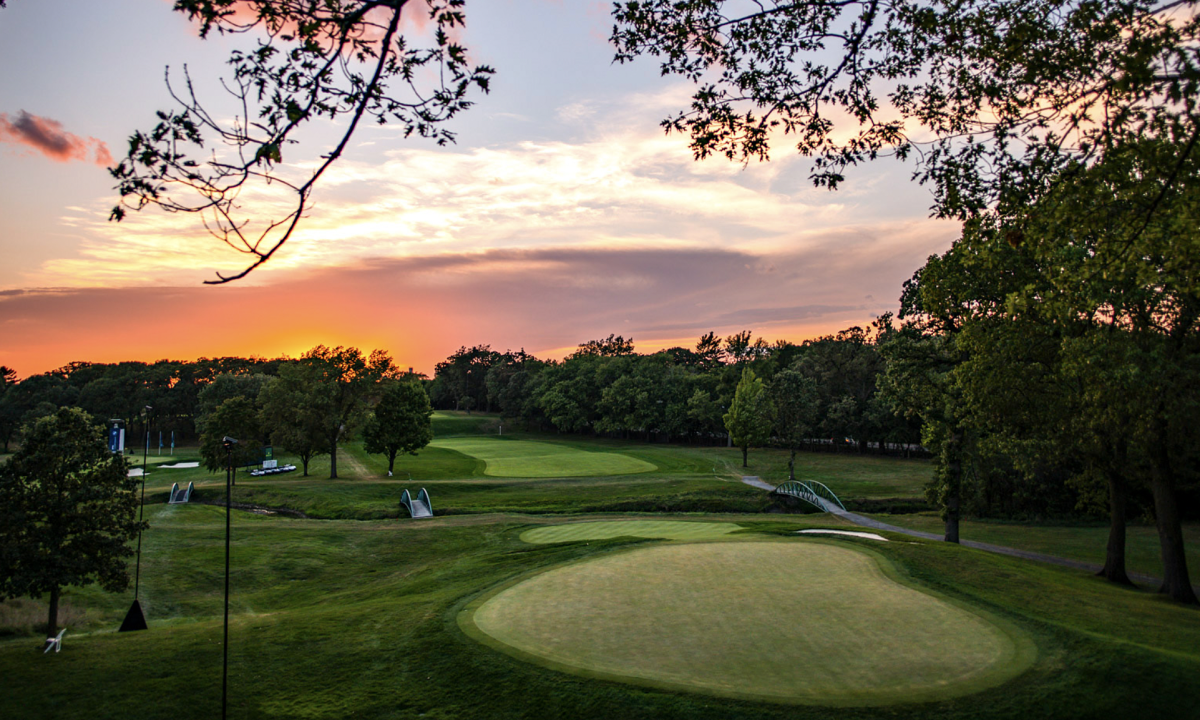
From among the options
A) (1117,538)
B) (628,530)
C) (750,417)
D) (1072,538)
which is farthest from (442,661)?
(750,417)

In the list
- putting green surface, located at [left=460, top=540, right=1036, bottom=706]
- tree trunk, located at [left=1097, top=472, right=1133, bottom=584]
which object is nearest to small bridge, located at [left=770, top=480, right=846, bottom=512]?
tree trunk, located at [left=1097, top=472, right=1133, bottom=584]

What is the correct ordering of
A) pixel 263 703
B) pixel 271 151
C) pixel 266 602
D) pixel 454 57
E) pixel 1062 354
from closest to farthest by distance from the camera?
pixel 271 151, pixel 454 57, pixel 263 703, pixel 1062 354, pixel 266 602

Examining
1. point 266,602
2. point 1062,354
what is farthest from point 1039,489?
point 266,602

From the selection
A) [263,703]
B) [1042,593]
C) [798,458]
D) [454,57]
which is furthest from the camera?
[798,458]

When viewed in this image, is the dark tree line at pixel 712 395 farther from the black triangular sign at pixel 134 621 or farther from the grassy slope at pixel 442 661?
the black triangular sign at pixel 134 621

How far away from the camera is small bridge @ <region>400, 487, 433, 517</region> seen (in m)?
42.2

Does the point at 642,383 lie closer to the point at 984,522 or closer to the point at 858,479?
the point at 858,479

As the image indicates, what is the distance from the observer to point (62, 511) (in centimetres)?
1630

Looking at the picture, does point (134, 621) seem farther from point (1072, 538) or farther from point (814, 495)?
point (1072, 538)

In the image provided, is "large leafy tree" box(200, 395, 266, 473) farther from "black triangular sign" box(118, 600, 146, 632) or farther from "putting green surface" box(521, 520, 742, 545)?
"black triangular sign" box(118, 600, 146, 632)

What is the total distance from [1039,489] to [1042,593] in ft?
95.4

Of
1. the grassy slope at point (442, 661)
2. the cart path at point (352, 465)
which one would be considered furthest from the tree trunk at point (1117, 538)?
the cart path at point (352, 465)

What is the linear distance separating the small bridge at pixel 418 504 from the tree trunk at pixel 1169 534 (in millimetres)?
35655

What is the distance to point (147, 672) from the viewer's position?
1292cm
